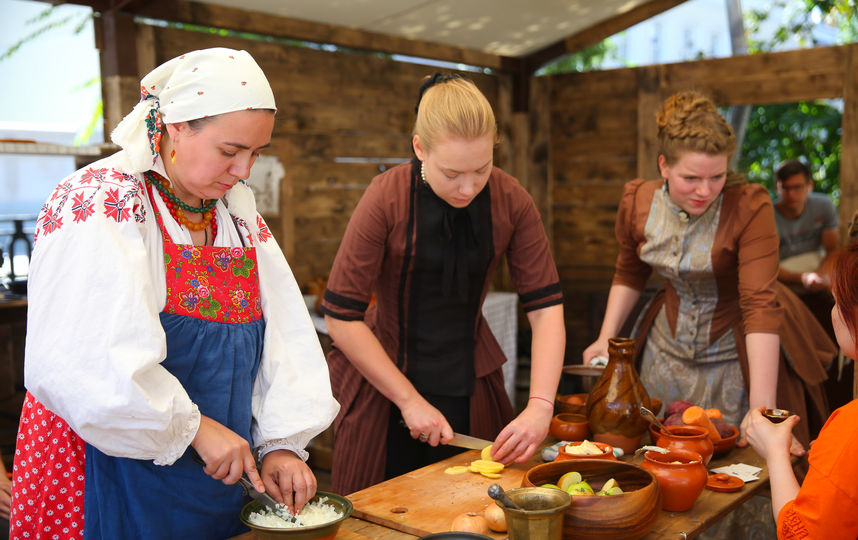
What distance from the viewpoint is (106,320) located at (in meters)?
1.23

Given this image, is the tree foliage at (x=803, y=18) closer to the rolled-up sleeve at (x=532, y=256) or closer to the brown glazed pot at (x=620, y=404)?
the rolled-up sleeve at (x=532, y=256)

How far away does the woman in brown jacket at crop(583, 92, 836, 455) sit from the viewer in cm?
226

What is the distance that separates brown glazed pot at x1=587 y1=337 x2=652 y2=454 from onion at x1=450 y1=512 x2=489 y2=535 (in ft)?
1.87

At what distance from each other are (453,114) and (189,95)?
67 cm

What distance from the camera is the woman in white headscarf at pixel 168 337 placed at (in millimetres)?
1234

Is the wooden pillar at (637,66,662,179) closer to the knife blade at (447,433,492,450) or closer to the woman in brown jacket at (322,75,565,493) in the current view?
the woman in brown jacket at (322,75,565,493)

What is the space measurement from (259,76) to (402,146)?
13.8ft

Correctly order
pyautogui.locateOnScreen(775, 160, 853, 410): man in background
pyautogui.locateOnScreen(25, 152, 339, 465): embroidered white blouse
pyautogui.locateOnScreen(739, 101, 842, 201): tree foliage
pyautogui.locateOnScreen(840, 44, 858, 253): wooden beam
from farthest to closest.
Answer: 1. pyautogui.locateOnScreen(739, 101, 842, 201): tree foliage
2. pyautogui.locateOnScreen(775, 160, 853, 410): man in background
3. pyautogui.locateOnScreen(840, 44, 858, 253): wooden beam
4. pyautogui.locateOnScreen(25, 152, 339, 465): embroidered white blouse

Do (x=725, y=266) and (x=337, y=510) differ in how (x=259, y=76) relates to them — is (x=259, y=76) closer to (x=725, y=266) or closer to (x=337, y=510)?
(x=337, y=510)

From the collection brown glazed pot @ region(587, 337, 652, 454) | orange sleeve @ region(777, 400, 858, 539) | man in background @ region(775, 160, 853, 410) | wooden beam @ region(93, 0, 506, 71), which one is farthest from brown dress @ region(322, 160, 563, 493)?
man in background @ region(775, 160, 853, 410)

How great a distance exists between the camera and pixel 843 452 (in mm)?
1332

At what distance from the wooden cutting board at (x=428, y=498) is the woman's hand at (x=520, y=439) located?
3 cm

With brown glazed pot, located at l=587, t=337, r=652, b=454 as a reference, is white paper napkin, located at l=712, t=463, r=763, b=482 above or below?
below

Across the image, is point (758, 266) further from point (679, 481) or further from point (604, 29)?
point (604, 29)
